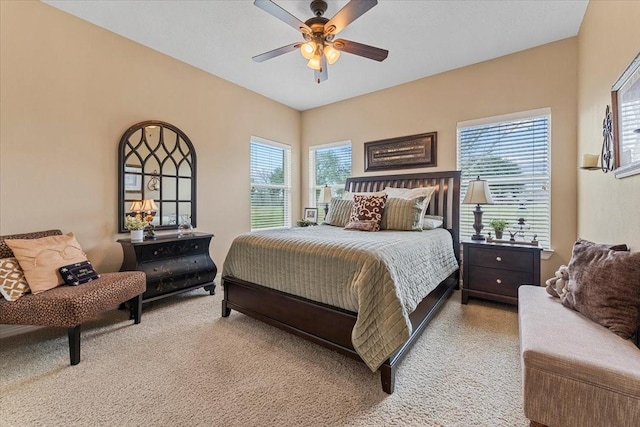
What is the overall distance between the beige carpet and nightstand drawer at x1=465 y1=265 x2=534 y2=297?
44 centimetres

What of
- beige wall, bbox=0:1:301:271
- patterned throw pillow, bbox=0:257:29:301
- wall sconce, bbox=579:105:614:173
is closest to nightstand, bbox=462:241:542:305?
wall sconce, bbox=579:105:614:173

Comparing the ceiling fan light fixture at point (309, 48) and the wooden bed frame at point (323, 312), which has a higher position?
the ceiling fan light fixture at point (309, 48)

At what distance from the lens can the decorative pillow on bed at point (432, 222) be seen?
3357 millimetres

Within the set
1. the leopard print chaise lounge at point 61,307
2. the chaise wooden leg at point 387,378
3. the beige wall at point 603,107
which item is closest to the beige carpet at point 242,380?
the chaise wooden leg at point 387,378

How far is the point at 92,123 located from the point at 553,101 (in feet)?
16.4

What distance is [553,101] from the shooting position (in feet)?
10.4

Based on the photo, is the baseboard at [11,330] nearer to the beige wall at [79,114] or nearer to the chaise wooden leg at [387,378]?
the beige wall at [79,114]

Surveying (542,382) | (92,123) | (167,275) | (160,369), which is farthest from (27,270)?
(542,382)

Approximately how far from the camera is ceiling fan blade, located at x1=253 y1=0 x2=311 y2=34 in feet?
6.72

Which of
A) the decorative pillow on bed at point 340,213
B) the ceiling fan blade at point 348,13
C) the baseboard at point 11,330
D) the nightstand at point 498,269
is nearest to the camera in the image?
the ceiling fan blade at point 348,13

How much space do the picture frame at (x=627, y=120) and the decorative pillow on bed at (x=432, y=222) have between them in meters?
1.70

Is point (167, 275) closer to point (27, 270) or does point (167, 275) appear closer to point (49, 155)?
point (27, 270)

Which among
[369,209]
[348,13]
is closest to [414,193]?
[369,209]

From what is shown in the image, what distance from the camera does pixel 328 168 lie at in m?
5.21
